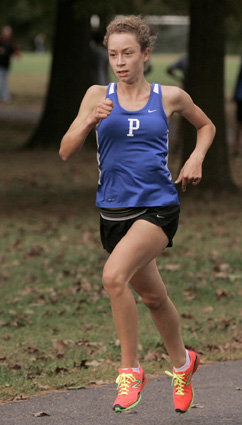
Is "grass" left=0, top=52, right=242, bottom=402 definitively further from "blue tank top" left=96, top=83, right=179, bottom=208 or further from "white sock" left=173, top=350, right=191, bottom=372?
"blue tank top" left=96, top=83, right=179, bottom=208

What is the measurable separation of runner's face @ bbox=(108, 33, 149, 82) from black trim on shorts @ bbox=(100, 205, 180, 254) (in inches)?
27.0

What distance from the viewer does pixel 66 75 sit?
2142 centimetres

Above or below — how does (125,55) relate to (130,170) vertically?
above

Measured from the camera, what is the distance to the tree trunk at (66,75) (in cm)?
2117

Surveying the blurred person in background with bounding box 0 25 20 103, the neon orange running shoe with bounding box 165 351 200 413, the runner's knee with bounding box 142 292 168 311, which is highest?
the runner's knee with bounding box 142 292 168 311

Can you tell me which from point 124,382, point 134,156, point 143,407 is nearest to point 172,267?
point 143,407

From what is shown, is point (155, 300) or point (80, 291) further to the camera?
point (80, 291)

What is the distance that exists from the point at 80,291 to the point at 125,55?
4416 millimetres

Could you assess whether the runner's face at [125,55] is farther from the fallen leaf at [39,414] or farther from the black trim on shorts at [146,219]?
the fallen leaf at [39,414]

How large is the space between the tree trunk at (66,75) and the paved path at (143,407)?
15436mm

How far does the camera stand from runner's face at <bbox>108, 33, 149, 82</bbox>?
15.6 ft

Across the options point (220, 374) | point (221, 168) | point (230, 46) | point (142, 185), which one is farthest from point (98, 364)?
point (230, 46)

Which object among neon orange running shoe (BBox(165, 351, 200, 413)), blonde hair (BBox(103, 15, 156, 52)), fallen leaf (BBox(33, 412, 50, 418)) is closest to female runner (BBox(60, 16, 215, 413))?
blonde hair (BBox(103, 15, 156, 52))

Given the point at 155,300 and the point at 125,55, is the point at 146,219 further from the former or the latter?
the point at 125,55
